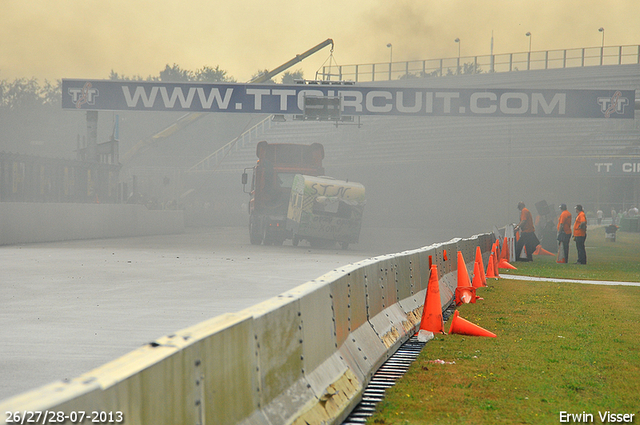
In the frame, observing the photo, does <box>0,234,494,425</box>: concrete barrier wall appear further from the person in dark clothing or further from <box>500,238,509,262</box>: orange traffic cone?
the person in dark clothing

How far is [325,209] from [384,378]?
22309 mm

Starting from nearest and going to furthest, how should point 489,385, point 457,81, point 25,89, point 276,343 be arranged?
point 276,343 < point 489,385 < point 457,81 < point 25,89

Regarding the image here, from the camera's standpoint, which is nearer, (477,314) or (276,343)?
(276,343)

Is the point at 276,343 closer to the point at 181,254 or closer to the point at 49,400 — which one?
the point at 49,400

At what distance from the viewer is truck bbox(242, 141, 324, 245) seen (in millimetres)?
31625

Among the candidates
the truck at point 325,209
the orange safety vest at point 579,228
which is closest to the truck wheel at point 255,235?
the truck at point 325,209

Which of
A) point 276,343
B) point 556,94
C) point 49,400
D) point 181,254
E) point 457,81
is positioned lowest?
point 181,254

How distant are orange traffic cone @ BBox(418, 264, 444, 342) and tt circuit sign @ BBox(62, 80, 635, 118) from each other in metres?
24.1

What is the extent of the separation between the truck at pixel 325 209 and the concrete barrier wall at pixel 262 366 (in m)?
20.5

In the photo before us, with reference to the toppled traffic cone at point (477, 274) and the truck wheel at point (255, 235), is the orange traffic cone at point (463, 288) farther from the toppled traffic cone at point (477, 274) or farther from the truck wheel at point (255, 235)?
the truck wheel at point (255, 235)

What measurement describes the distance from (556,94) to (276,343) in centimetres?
3125

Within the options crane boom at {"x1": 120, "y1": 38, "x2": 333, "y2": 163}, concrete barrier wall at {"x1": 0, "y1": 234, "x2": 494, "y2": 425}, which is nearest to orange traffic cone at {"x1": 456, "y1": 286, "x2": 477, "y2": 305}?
concrete barrier wall at {"x1": 0, "y1": 234, "x2": 494, "y2": 425}

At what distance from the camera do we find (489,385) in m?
6.84

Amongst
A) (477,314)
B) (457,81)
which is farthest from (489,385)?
(457,81)
